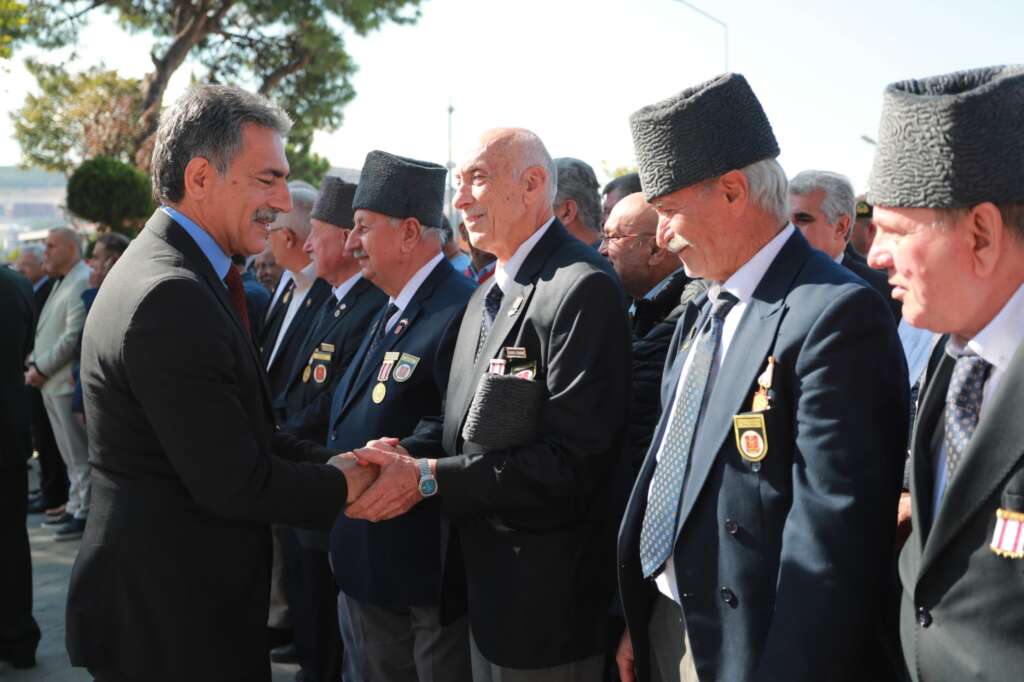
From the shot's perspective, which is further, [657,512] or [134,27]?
[134,27]

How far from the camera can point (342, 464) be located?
10.2 ft

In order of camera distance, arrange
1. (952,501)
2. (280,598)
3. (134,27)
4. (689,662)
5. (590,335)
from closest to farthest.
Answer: (952,501) < (689,662) < (590,335) < (280,598) < (134,27)

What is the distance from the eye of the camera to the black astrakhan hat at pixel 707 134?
2424 mm

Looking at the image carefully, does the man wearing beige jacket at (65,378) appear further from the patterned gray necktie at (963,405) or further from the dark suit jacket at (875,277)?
the patterned gray necktie at (963,405)

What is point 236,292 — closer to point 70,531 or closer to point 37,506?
point 70,531

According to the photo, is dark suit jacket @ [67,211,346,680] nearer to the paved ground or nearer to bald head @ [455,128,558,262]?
bald head @ [455,128,558,262]

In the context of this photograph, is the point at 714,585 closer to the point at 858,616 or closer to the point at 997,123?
the point at 858,616

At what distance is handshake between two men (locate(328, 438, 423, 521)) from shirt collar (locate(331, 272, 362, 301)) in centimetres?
189

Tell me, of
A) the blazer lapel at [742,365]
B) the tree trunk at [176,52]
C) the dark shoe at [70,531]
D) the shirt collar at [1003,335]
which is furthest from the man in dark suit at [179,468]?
the tree trunk at [176,52]

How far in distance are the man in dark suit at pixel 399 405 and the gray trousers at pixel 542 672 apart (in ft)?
0.93

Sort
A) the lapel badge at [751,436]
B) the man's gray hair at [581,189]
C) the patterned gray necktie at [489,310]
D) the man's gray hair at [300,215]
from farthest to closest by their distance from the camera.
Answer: the man's gray hair at [300,215] < the man's gray hair at [581,189] < the patterned gray necktie at [489,310] < the lapel badge at [751,436]

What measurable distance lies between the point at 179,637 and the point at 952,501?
1980 millimetres

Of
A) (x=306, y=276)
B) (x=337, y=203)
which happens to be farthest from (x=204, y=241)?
(x=306, y=276)

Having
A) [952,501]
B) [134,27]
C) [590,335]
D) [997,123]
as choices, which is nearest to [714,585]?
[952,501]
